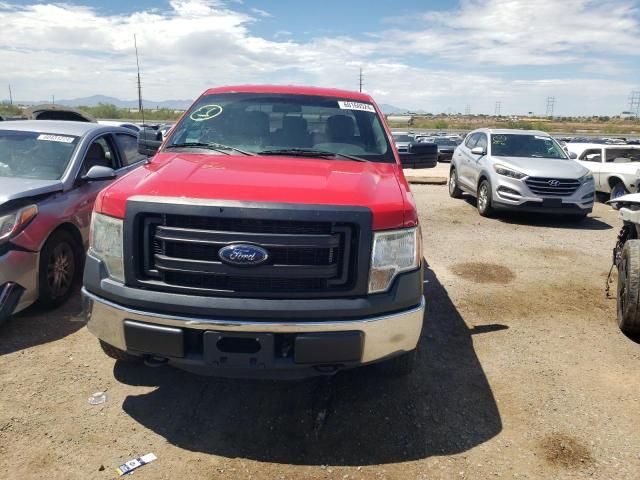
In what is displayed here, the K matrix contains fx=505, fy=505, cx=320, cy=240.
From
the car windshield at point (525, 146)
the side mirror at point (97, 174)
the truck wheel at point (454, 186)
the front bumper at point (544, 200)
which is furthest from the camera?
the truck wheel at point (454, 186)

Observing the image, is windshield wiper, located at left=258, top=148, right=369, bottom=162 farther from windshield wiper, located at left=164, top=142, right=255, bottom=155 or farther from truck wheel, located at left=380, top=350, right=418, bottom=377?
truck wheel, located at left=380, top=350, right=418, bottom=377

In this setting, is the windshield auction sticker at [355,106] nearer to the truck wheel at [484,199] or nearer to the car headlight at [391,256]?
the car headlight at [391,256]

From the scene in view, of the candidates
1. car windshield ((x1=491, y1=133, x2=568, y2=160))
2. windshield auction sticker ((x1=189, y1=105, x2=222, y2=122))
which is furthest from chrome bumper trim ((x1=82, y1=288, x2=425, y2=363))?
car windshield ((x1=491, y1=133, x2=568, y2=160))

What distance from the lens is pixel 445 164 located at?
2580 centimetres

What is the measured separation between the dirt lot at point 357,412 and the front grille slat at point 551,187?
480 cm

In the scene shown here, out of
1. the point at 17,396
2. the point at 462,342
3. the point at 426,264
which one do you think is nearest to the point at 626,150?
the point at 426,264

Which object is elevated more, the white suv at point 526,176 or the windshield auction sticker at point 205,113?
the windshield auction sticker at point 205,113

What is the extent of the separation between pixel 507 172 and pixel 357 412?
24.6ft

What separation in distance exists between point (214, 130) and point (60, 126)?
107 inches

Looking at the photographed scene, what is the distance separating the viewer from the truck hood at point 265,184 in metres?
2.69

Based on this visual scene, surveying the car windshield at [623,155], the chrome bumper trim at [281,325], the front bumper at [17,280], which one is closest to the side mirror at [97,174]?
the front bumper at [17,280]

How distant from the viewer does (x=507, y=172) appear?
31.1 feet

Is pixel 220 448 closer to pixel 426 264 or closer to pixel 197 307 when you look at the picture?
pixel 197 307

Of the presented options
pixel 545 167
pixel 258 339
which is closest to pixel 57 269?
pixel 258 339
